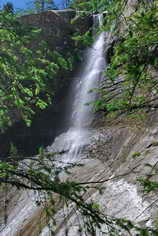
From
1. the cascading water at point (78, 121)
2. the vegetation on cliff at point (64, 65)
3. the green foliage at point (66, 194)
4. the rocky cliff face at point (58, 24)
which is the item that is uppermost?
the rocky cliff face at point (58, 24)

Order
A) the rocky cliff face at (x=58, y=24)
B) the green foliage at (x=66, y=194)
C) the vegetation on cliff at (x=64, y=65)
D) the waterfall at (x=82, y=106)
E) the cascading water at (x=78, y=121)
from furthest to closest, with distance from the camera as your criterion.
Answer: the rocky cliff face at (x=58, y=24) → the waterfall at (x=82, y=106) → the cascading water at (x=78, y=121) → the vegetation on cliff at (x=64, y=65) → the green foliage at (x=66, y=194)

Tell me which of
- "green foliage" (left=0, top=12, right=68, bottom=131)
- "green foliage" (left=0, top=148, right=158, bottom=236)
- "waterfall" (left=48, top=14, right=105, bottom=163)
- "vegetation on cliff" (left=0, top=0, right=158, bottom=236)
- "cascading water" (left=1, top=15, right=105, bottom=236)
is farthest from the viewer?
"waterfall" (left=48, top=14, right=105, bottom=163)

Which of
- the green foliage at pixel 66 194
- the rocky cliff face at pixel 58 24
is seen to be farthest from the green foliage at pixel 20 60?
the rocky cliff face at pixel 58 24

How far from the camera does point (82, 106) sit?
16578mm

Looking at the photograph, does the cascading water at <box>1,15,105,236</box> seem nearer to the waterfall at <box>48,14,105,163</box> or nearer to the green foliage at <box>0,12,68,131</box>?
the waterfall at <box>48,14,105,163</box>

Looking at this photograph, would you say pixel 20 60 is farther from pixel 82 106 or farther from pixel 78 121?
pixel 82 106

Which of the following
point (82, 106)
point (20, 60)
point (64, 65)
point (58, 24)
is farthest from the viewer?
point (58, 24)

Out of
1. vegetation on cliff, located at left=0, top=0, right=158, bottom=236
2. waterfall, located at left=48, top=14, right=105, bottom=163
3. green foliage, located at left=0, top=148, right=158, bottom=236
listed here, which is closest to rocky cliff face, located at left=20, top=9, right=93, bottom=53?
waterfall, located at left=48, top=14, right=105, bottom=163

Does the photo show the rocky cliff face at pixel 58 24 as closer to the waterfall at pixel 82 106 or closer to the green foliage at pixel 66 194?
the waterfall at pixel 82 106

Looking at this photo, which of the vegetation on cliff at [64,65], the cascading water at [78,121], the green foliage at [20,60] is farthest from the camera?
the cascading water at [78,121]

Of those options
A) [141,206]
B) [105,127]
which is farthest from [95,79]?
[141,206]

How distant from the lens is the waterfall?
12680mm

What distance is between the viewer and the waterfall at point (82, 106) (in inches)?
499

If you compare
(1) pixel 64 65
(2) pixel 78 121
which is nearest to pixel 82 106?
(2) pixel 78 121
